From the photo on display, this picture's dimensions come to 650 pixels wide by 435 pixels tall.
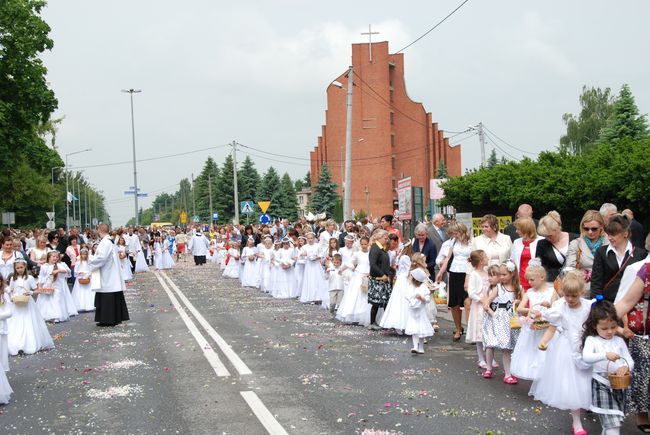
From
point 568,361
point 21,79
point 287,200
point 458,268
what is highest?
point 21,79

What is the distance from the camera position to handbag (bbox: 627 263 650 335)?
253 inches

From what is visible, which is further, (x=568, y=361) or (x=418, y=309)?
(x=418, y=309)

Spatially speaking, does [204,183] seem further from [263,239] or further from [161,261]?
[263,239]

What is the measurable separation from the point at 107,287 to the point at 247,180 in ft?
265

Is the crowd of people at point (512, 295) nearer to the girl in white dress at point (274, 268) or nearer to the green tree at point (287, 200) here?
the girl in white dress at point (274, 268)

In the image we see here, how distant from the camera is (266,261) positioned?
24.7 m

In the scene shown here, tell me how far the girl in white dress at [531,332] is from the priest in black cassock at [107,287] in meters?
9.58

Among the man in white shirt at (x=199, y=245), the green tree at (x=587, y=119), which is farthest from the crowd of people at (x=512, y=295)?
the green tree at (x=587, y=119)

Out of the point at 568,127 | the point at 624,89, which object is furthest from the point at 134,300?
the point at 568,127

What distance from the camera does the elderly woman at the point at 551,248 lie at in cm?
930

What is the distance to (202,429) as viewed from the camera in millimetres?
6988

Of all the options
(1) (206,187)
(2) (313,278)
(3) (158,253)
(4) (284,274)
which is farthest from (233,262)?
(1) (206,187)

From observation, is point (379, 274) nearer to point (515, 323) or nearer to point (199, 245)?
point (515, 323)

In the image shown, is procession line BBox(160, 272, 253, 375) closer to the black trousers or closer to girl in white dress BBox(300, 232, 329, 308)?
girl in white dress BBox(300, 232, 329, 308)
